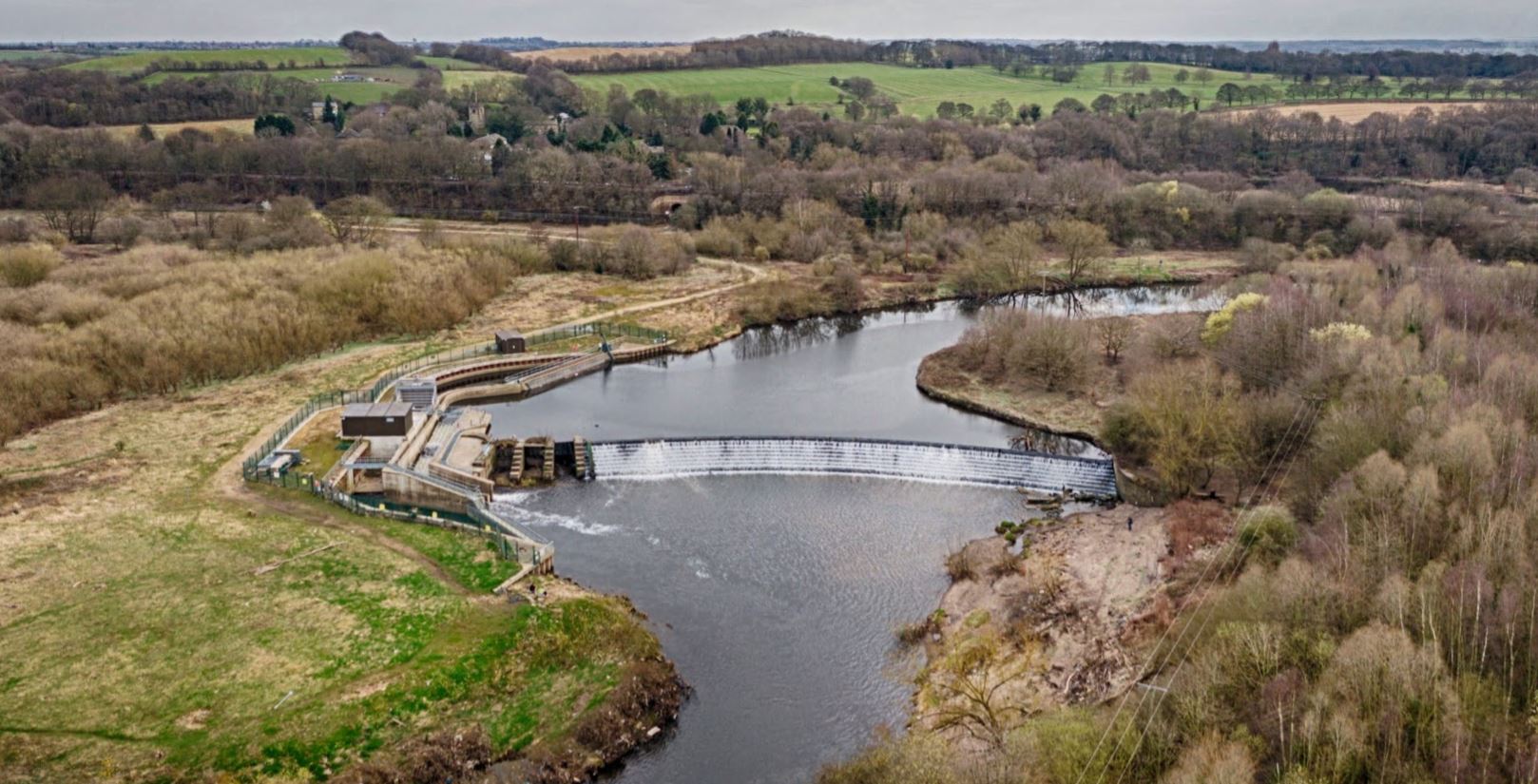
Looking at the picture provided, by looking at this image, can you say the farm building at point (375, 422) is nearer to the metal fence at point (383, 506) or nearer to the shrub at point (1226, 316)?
the metal fence at point (383, 506)

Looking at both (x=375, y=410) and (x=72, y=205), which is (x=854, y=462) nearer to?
(x=375, y=410)

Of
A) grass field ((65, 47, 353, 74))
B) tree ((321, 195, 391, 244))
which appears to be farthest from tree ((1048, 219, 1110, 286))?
grass field ((65, 47, 353, 74))

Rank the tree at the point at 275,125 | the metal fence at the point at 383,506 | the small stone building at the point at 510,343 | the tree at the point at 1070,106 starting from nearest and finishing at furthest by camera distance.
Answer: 1. the metal fence at the point at 383,506
2. the small stone building at the point at 510,343
3. the tree at the point at 275,125
4. the tree at the point at 1070,106

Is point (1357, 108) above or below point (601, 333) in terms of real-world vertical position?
above

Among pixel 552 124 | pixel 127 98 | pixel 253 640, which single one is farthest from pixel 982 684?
pixel 127 98

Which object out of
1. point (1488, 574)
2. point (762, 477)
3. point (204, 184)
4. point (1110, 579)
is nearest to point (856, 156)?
point (204, 184)

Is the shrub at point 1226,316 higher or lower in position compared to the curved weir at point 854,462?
higher

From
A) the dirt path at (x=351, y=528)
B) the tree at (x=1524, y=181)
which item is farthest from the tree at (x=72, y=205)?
the tree at (x=1524, y=181)
